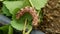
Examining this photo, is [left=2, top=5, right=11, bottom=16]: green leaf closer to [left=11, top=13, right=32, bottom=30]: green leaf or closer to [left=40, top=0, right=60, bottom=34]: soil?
[left=11, top=13, right=32, bottom=30]: green leaf

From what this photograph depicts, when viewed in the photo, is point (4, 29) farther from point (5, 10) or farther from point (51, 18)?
point (51, 18)

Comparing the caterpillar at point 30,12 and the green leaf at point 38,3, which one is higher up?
the green leaf at point 38,3

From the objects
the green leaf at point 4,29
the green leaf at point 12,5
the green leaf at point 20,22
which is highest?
the green leaf at point 12,5

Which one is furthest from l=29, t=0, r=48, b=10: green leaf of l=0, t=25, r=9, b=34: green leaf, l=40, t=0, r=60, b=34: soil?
l=0, t=25, r=9, b=34: green leaf

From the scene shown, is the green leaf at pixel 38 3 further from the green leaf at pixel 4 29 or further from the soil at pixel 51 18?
the green leaf at pixel 4 29

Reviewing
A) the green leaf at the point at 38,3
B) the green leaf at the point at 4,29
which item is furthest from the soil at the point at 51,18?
the green leaf at the point at 4,29

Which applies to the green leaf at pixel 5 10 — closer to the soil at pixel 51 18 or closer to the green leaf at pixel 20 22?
the green leaf at pixel 20 22

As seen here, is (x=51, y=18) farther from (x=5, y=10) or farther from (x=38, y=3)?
(x=5, y=10)

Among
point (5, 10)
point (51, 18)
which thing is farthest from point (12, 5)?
point (51, 18)
